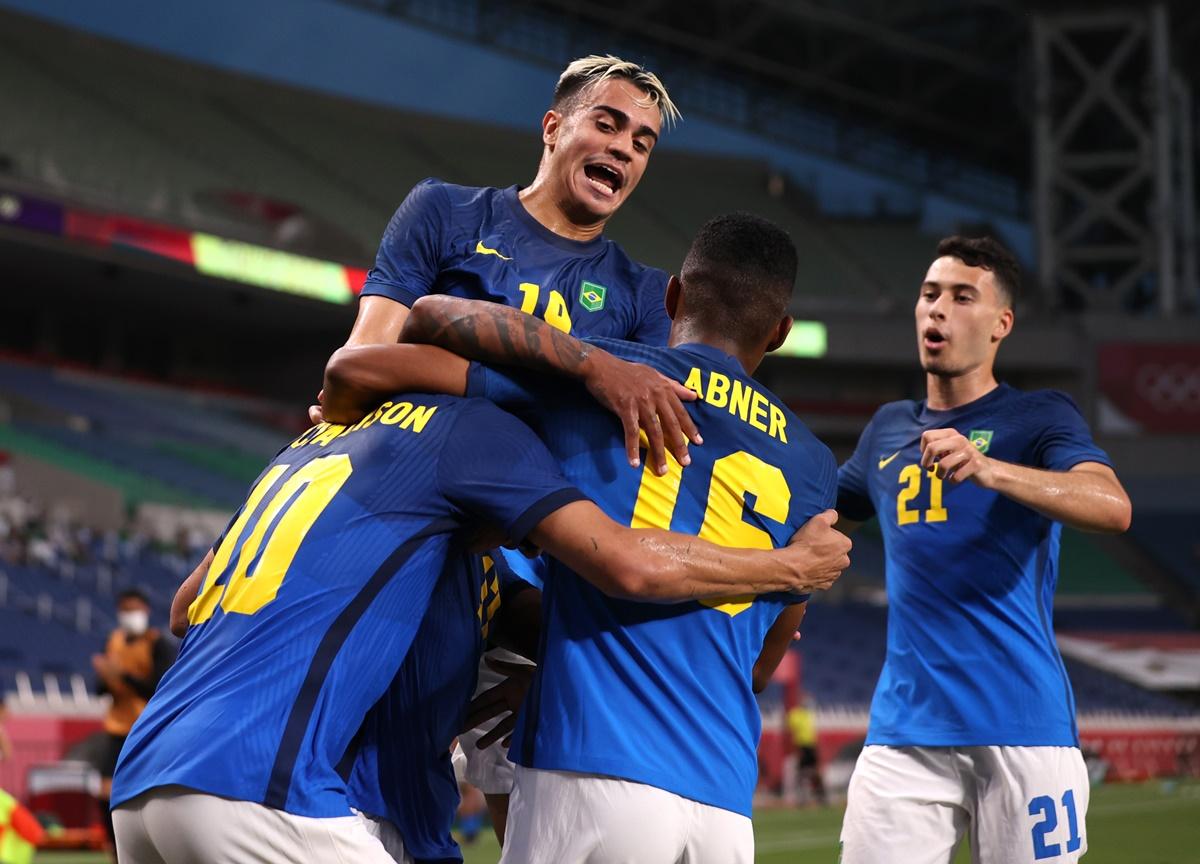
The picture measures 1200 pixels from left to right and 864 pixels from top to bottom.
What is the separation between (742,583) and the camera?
2779 millimetres

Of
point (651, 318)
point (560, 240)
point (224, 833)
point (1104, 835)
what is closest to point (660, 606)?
point (224, 833)

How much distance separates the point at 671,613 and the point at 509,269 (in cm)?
151

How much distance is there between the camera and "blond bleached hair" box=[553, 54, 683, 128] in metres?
4.03

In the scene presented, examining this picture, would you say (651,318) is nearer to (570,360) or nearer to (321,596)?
(570,360)

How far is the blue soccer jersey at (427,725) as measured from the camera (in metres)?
3.03

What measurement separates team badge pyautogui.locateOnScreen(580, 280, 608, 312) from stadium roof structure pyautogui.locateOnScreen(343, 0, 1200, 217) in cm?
3001

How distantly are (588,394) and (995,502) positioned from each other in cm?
194

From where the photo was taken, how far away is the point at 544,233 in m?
4.09

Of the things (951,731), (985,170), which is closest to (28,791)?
(951,731)

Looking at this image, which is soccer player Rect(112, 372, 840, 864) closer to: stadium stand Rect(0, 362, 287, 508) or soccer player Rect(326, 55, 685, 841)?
soccer player Rect(326, 55, 685, 841)

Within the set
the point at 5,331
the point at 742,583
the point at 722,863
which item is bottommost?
A: the point at 722,863

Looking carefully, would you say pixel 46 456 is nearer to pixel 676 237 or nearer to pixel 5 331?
pixel 5 331

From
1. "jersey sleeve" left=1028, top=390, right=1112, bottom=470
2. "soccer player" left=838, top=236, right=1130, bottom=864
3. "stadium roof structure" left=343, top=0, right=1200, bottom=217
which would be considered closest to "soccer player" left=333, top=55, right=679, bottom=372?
"soccer player" left=838, top=236, right=1130, bottom=864

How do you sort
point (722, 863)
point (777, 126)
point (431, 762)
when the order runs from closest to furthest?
point (722, 863)
point (431, 762)
point (777, 126)
